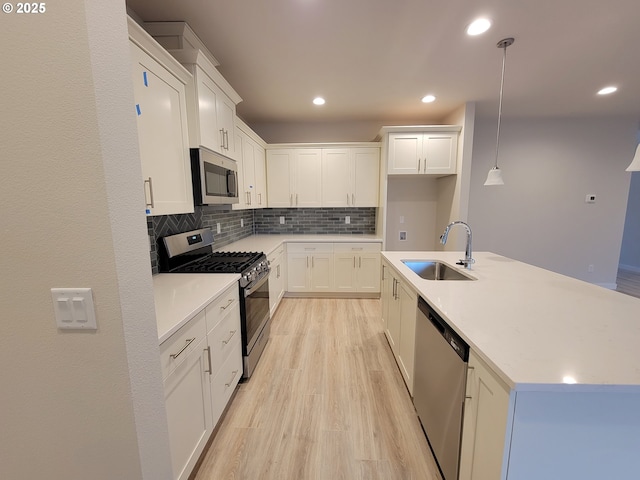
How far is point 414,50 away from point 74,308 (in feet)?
8.76

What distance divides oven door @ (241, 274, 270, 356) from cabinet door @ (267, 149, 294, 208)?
1835mm

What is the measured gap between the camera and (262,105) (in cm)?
335

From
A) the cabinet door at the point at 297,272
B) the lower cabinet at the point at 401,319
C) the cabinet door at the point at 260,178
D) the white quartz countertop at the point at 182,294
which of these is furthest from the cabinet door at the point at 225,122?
the lower cabinet at the point at 401,319

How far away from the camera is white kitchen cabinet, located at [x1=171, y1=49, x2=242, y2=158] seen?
1.79 metres

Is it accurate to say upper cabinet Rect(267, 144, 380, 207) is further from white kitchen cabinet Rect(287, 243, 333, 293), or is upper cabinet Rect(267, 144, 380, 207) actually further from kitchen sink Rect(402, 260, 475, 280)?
kitchen sink Rect(402, 260, 475, 280)

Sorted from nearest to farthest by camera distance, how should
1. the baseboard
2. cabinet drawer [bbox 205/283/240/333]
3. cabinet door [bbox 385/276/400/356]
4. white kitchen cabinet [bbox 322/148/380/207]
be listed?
cabinet drawer [bbox 205/283/240/333]
cabinet door [bbox 385/276/400/356]
white kitchen cabinet [bbox 322/148/380/207]
the baseboard

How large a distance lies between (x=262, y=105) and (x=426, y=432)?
3.70 metres

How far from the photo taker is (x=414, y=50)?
6.93ft

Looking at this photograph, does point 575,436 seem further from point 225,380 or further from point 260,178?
point 260,178

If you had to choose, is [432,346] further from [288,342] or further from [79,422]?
[288,342]

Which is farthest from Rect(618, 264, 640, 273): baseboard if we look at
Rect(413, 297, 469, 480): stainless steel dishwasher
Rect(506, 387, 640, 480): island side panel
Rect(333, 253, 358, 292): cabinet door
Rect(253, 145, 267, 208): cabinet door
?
Rect(253, 145, 267, 208): cabinet door

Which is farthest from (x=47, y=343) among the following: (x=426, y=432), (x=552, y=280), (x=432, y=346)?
(x=552, y=280)

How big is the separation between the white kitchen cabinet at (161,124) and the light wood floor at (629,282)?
6.43m

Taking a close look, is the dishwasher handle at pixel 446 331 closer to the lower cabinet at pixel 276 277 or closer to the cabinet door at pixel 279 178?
the lower cabinet at pixel 276 277
